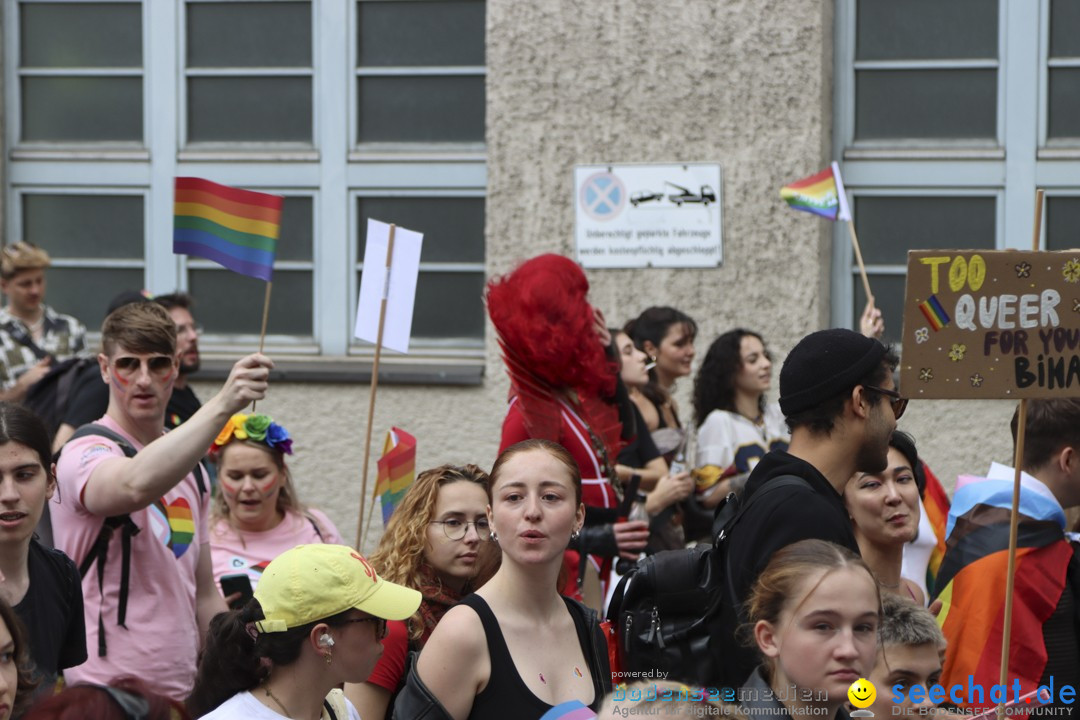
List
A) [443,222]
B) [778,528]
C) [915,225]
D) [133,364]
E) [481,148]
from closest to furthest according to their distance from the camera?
A: [778,528], [133,364], [915,225], [481,148], [443,222]

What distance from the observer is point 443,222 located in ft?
28.3

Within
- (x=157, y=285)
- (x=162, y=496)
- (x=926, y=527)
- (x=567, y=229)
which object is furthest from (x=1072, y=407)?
(x=157, y=285)

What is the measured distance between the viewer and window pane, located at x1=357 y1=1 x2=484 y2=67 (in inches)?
334

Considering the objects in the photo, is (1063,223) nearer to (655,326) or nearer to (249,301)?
(655,326)

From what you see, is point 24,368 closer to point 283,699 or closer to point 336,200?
point 336,200

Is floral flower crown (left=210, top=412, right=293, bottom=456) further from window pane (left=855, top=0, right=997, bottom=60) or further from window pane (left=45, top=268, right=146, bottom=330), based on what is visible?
window pane (left=855, top=0, right=997, bottom=60)

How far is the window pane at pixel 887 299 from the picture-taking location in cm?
822

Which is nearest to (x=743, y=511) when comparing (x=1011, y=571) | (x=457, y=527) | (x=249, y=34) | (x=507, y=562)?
(x=507, y=562)

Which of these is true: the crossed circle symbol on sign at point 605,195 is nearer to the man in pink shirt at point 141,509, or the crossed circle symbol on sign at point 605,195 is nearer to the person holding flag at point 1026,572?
the man in pink shirt at point 141,509

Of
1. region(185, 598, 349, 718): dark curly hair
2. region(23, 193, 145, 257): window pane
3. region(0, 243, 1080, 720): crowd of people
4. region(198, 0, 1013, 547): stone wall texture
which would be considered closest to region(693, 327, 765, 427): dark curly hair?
region(198, 0, 1013, 547): stone wall texture

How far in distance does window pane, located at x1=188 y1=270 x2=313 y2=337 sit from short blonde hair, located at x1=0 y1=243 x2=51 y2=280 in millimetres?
1343

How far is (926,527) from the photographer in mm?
5270

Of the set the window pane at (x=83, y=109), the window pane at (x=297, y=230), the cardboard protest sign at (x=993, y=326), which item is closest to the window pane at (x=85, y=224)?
the window pane at (x=83, y=109)

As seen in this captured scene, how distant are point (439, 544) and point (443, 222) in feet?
15.3
